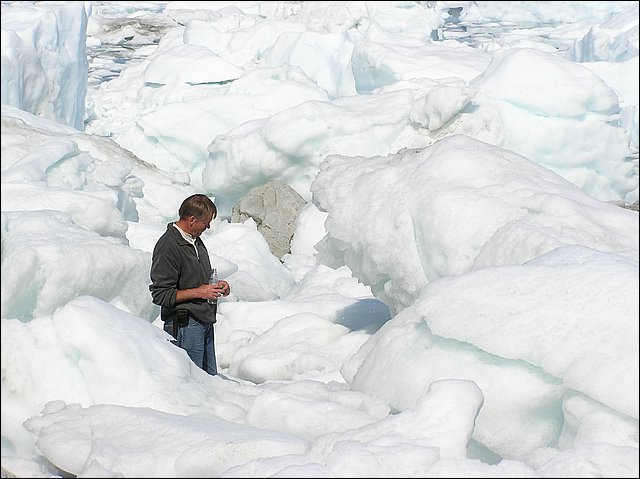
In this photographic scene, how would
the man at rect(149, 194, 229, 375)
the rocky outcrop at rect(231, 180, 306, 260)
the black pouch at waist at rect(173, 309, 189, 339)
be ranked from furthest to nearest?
1. the rocky outcrop at rect(231, 180, 306, 260)
2. the black pouch at waist at rect(173, 309, 189, 339)
3. the man at rect(149, 194, 229, 375)

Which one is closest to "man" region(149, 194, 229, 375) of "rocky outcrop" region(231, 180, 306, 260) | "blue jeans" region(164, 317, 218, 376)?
"blue jeans" region(164, 317, 218, 376)

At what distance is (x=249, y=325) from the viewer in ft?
19.4

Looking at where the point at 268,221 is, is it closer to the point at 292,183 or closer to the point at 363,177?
the point at 292,183

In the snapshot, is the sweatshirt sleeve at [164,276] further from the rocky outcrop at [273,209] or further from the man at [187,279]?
the rocky outcrop at [273,209]

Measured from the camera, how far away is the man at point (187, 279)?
3709 mm

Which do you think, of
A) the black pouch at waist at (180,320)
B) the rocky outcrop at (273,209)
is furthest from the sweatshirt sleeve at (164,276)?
the rocky outcrop at (273,209)

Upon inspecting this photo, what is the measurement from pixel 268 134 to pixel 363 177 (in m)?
5.80

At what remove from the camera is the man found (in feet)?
12.2

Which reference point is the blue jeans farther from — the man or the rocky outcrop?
the rocky outcrop

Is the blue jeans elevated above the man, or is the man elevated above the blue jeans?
the man

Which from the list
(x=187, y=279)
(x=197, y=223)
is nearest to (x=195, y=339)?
(x=187, y=279)

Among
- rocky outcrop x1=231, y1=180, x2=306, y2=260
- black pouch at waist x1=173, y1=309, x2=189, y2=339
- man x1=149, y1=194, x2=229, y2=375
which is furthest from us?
rocky outcrop x1=231, y1=180, x2=306, y2=260

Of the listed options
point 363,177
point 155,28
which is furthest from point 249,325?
point 155,28

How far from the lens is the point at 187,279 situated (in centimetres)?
379
